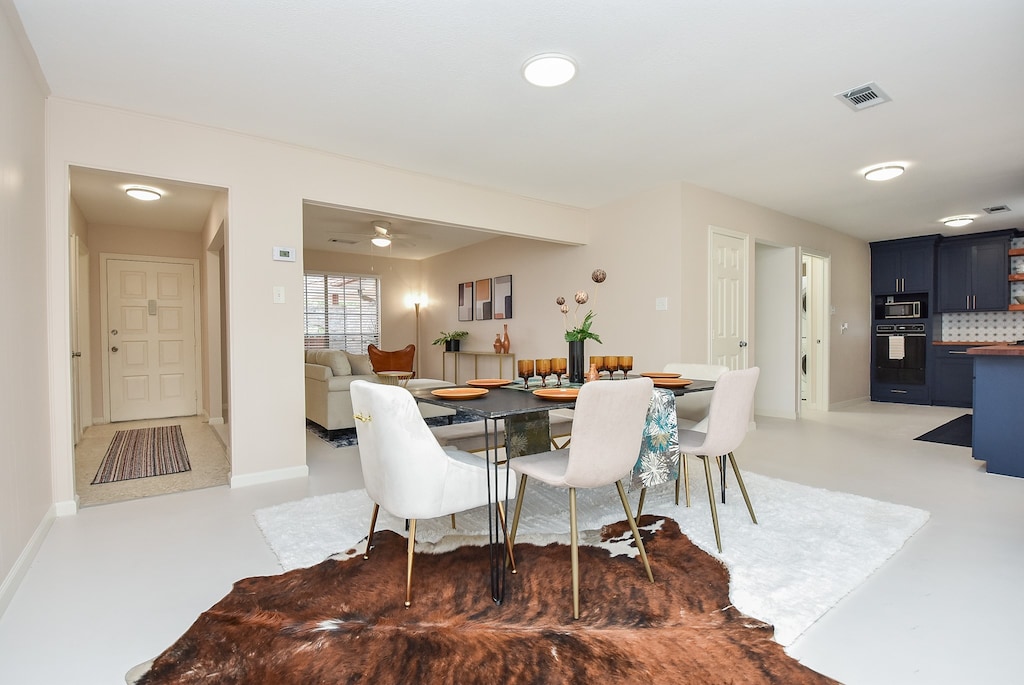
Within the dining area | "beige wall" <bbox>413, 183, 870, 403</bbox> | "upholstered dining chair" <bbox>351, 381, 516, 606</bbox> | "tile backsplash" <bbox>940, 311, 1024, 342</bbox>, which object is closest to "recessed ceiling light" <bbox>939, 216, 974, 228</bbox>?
"beige wall" <bbox>413, 183, 870, 403</bbox>

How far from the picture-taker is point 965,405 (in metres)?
6.87

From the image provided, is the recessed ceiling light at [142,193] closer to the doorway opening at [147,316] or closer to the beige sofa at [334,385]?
the doorway opening at [147,316]

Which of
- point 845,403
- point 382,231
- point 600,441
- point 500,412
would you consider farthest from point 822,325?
point 500,412

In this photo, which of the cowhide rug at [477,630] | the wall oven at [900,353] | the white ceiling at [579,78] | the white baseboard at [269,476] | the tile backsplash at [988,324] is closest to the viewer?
the cowhide rug at [477,630]

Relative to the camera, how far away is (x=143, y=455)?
434 centimetres

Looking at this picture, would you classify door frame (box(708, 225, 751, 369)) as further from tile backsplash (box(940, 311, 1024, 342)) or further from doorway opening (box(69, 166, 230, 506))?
doorway opening (box(69, 166, 230, 506))

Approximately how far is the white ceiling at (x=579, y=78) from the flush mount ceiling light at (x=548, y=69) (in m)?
0.05

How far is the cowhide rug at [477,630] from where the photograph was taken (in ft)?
4.89

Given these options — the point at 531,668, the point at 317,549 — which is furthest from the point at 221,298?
the point at 531,668

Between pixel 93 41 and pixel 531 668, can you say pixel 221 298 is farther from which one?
pixel 531 668

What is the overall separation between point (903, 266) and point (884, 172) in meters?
4.14

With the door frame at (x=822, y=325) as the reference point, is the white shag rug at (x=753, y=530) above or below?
below

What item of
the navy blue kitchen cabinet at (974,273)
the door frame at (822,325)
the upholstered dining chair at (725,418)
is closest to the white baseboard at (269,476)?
the upholstered dining chair at (725,418)

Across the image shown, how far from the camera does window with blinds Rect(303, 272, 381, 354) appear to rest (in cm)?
822
